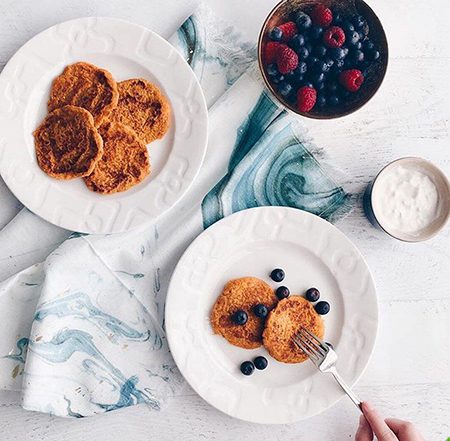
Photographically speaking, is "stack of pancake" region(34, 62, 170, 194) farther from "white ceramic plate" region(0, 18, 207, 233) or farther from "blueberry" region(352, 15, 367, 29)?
"blueberry" region(352, 15, 367, 29)

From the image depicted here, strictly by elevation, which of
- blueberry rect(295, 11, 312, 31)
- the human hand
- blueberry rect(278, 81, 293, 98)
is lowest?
the human hand

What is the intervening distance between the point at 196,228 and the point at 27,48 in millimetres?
601

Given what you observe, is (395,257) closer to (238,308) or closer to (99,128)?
(238,308)

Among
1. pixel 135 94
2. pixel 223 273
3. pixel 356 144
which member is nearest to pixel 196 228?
pixel 223 273

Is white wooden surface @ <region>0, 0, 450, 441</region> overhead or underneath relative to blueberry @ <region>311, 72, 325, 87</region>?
underneath

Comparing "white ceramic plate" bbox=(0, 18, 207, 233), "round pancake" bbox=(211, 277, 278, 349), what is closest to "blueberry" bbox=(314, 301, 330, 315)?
"round pancake" bbox=(211, 277, 278, 349)

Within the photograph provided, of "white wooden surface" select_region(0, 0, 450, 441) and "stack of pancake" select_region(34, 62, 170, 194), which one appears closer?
"stack of pancake" select_region(34, 62, 170, 194)

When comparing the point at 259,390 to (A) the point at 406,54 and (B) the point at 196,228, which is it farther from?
(A) the point at 406,54

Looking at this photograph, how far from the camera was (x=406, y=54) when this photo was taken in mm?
1831

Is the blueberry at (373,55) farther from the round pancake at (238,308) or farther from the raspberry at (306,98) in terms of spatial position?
the round pancake at (238,308)

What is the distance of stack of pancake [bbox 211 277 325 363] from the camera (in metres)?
1.68

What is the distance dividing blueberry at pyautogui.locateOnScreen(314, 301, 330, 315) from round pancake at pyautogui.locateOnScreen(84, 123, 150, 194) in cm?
54

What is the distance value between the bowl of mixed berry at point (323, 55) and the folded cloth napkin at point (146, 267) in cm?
9

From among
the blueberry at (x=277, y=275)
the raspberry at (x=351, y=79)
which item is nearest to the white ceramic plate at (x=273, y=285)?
the blueberry at (x=277, y=275)
